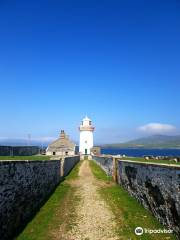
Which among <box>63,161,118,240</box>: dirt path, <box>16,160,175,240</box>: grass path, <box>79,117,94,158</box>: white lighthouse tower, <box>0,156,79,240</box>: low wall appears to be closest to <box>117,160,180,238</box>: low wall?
<box>16,160,175,240</box>: grass path

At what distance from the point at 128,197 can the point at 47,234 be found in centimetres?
808

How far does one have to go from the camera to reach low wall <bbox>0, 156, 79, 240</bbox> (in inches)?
397

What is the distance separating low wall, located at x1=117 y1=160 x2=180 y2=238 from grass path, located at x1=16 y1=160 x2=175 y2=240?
1.47 ft

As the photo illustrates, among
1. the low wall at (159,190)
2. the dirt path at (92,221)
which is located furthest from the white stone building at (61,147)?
the low wall at (159,190)

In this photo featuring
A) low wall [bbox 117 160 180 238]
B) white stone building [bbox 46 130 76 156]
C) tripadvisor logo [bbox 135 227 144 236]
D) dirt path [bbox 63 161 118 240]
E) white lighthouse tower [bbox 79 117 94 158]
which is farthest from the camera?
white lighthouse tower [bbox 79 117 94 158]

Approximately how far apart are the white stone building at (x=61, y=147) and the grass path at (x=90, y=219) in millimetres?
52748

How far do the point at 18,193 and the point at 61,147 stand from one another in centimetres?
6157

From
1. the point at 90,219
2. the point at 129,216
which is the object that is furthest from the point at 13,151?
the point at 129,216

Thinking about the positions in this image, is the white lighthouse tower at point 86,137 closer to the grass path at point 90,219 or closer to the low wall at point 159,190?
the grass path at point 90,219

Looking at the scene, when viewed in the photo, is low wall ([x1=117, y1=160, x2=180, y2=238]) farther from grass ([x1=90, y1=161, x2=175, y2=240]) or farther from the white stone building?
the white stone building

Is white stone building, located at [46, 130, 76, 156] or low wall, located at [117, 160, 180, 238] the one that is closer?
low wall, located at [117, 160, 180, 238]

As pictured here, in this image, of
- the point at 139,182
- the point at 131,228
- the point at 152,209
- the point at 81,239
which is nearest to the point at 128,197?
the point at 139,182

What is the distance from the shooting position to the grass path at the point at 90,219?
11039mm

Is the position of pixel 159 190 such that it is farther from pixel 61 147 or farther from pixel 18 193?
pixel 61 147
